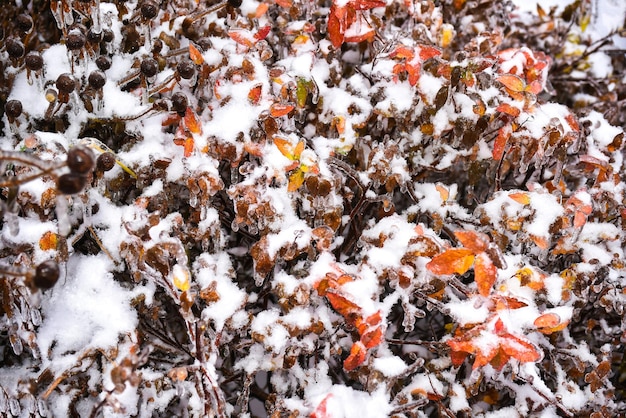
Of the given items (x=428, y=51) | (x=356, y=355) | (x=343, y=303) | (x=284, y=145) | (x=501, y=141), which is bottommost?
(x=356, y=355)

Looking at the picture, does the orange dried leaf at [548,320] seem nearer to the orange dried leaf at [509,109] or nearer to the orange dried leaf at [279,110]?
the orange dried leaf at [509,109]

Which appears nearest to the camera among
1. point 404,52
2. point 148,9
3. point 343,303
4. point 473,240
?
point 473,240

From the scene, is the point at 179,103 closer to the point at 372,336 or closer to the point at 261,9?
the point at 261,9

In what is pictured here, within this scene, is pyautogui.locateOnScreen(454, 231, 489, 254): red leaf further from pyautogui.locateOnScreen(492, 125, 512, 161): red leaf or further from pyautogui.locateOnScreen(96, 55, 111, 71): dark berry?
pyautogui.locateOnScreen(96, 55, 111, 71): dark berry

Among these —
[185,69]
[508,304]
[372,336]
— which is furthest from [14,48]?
[508,304]

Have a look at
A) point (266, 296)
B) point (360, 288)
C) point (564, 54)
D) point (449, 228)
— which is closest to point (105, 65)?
point (266, 296)

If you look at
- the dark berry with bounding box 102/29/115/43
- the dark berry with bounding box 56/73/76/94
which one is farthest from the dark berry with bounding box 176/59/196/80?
the dark berry with bounding box 102/29/115/43
